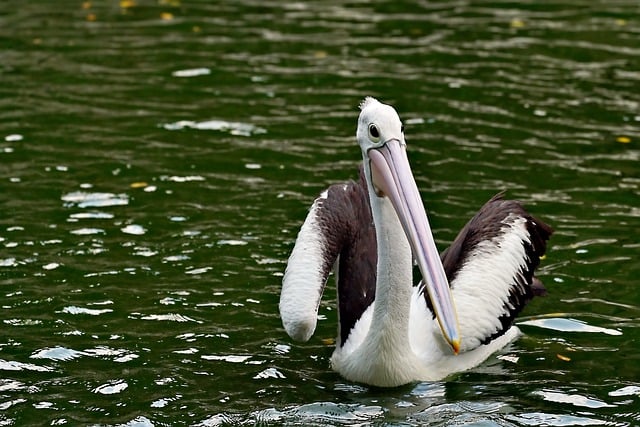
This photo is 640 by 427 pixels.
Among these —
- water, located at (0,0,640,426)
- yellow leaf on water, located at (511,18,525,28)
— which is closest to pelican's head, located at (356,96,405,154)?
water, located at (0,0,640,426)

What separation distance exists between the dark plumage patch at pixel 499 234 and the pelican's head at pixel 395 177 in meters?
0.86

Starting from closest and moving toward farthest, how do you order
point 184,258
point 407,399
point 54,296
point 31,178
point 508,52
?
point 407,399 → point 54,296 → point 184,258 → point 31,178 → point 508,52

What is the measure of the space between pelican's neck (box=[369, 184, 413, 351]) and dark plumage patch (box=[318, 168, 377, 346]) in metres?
0.47

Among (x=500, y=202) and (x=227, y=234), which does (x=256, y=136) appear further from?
(x=500, y=202)

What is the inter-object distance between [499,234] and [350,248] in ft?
2.59

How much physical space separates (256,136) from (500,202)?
3795 mm

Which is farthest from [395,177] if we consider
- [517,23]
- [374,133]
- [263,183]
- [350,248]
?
[517,23]

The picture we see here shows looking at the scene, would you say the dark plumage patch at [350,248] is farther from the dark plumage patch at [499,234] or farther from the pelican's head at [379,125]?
the pelican's head at [379,125]

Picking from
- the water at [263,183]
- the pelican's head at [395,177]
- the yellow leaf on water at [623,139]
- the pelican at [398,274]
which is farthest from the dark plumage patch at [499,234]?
the yellow leaf on water at [623,139]

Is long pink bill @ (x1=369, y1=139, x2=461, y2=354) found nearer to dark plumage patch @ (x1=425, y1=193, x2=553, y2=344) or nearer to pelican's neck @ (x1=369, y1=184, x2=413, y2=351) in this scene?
pelican's neck @ (x1=369, y1=184, x2=413, y2=351)

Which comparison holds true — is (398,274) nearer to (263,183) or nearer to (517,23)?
(263,183)

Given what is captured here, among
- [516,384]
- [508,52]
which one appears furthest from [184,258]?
[508,52]

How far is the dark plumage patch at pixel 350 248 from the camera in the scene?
6.59 m

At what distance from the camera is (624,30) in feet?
43.4
